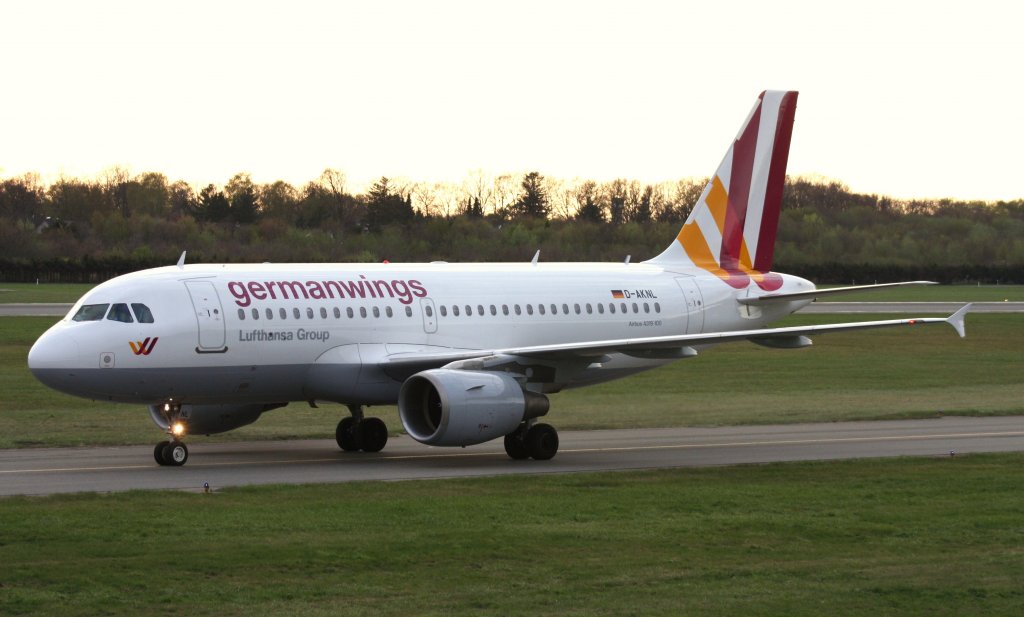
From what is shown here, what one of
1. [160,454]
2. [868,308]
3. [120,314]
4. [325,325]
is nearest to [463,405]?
[325,325]

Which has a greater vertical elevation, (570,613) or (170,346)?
(170,346)

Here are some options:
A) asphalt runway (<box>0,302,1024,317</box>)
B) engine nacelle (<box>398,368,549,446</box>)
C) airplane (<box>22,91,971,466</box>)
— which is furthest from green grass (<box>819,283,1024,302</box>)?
engine nacelle (<box>398,368,549,446</box>)

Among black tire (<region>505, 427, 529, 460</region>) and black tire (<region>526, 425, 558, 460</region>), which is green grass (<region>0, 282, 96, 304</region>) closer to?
black tire (<region>505, 427, 529, 460</region>)

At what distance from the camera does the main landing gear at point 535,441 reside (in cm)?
2762

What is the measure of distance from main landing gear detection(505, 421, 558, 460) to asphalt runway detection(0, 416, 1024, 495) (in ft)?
0.89

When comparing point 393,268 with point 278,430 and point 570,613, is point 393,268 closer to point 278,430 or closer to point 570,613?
point 278,430

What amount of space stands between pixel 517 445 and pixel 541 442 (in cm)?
50

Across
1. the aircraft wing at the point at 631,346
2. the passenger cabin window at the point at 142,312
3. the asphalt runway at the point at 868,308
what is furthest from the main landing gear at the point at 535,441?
the asphalt runway at the point at 868,308

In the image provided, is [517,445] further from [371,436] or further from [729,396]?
[729,396]

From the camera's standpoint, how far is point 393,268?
30297mm

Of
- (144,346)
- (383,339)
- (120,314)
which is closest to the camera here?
(144,346)

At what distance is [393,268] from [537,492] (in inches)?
341

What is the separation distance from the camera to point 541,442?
1088 inches

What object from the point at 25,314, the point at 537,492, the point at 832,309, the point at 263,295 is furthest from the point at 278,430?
the point at 832,309
